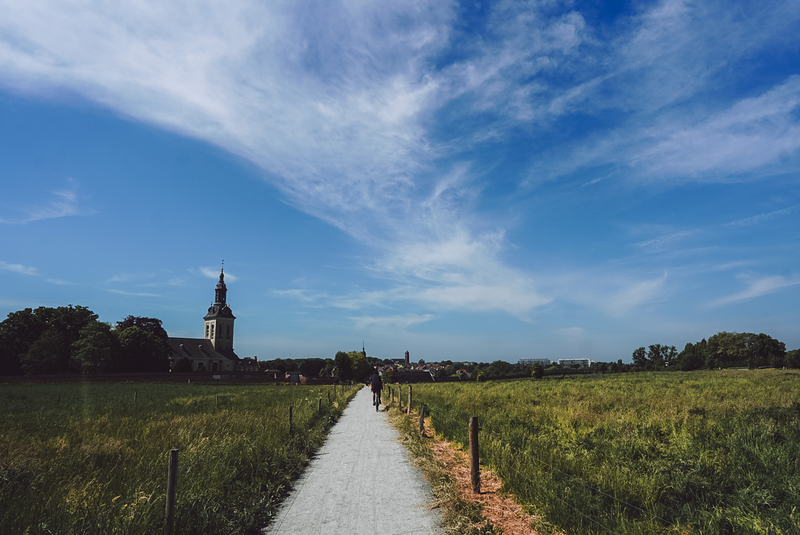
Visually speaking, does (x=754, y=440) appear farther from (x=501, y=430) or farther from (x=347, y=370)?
(x=347, y=370)

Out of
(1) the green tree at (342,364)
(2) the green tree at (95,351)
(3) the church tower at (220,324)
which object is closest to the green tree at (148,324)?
(3) the church tower at (220,324)

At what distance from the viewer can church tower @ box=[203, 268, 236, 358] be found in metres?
129

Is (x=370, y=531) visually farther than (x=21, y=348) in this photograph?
No

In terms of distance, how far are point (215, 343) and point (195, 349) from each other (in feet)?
22.5

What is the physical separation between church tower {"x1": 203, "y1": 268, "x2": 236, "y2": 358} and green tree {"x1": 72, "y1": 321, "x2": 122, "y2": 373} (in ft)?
185

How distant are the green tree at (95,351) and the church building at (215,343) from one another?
45.8 meters

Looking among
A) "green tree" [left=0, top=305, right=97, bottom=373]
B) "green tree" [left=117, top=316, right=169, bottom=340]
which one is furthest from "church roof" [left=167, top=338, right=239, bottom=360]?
"green tree" [left=0, top=305, right=97, bottom=373]

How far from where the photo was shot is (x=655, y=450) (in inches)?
372

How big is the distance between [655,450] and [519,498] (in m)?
4.34

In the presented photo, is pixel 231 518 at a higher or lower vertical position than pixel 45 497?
lower

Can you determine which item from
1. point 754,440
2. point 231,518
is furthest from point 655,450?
point 231,518

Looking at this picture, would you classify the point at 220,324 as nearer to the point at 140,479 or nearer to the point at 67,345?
the point at 67,345

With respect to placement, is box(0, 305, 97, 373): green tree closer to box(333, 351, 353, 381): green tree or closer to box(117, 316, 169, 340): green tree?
box(117, 316, 169, 340): green tree

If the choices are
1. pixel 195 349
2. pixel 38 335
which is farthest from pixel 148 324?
pixel 38 335
